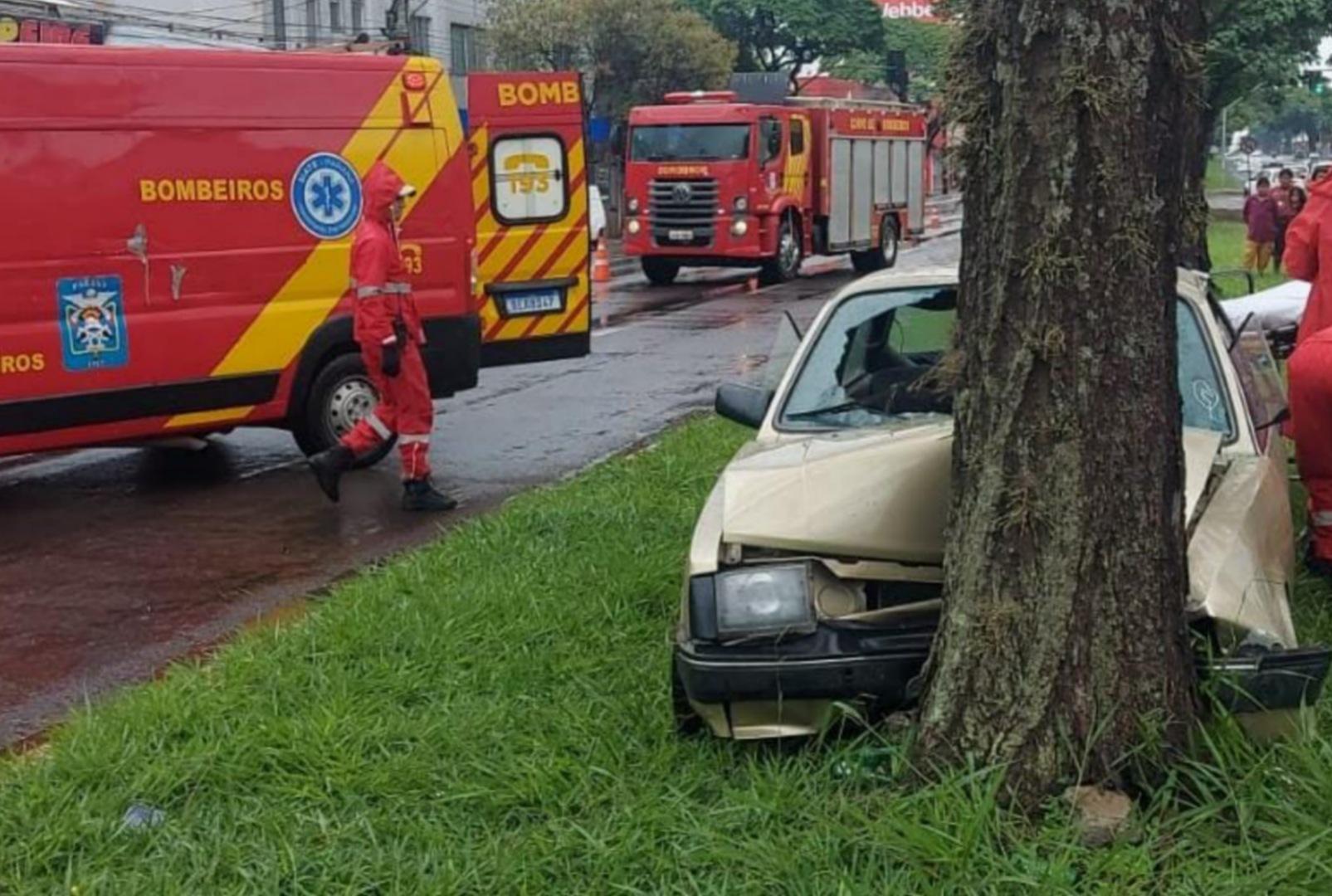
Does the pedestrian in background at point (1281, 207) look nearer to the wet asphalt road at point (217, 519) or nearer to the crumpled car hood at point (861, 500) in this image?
the wet asphalt road at point (217, 519)

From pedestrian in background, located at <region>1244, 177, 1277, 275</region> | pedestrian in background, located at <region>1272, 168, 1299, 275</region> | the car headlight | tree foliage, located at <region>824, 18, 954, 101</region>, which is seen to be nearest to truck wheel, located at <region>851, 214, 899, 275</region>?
pedestrian in background, located at <region>1272, 168, 1299, 275</region>

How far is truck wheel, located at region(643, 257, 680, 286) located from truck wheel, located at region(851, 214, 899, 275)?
4.45 m

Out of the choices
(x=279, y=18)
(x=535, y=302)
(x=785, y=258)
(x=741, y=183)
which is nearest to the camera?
(x=535, y=302)

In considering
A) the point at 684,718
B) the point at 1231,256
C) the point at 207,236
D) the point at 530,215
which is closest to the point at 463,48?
the point at 1231,256

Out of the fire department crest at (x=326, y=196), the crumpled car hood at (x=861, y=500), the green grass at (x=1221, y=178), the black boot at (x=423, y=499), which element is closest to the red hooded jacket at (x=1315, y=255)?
the crumpled car hood at (x=861, y=500)

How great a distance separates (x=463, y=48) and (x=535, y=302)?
3611cm

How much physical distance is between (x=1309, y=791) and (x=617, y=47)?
37.6 metres

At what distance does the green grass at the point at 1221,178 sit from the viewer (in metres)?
79.0

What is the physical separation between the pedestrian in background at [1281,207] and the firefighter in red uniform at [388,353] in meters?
16.6

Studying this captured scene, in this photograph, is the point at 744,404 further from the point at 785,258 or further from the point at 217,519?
the point at 785,258

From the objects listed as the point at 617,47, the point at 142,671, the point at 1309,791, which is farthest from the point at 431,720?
the point at 617,47

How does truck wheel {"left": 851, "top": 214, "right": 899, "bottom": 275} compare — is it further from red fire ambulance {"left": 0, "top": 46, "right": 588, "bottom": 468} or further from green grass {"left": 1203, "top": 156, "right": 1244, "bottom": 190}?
green grass {"left": 1203, "top": 156, "right": 1244, "bottom": 190}

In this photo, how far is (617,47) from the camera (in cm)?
3966

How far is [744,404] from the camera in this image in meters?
5.55
